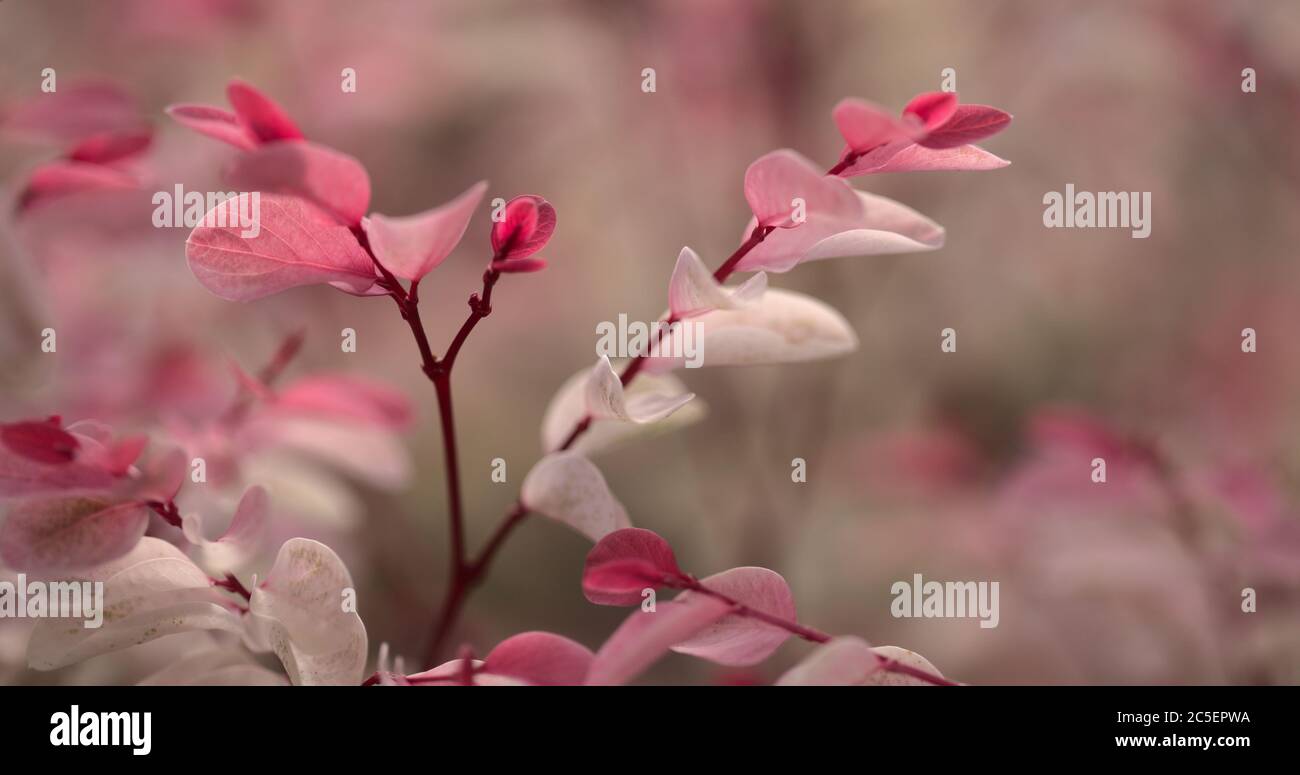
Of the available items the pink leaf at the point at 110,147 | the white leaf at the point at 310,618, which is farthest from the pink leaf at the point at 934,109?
the pink leaf at the point at 110,147

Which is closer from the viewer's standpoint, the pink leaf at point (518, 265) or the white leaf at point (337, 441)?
the pink leaf at point (518, 265)

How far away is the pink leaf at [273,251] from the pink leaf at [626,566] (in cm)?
16

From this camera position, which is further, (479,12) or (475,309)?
(479,12)

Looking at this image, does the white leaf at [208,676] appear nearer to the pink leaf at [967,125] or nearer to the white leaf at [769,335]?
the white leaf at [769,335]

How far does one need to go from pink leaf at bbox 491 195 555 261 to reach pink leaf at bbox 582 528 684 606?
0.14 meters

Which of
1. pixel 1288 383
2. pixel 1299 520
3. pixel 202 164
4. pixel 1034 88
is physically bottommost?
pixel 1299 520

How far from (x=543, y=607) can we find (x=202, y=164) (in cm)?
75

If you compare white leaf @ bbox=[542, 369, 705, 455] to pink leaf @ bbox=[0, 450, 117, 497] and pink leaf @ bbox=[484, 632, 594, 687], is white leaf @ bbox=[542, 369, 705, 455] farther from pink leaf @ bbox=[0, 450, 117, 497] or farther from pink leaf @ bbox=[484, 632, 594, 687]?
pink leaf @ bbox=[0, 450, 117, 497]

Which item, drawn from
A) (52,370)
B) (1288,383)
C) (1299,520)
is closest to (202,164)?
(52,370)

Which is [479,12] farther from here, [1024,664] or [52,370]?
[1024,664]

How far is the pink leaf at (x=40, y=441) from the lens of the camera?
0.41 m

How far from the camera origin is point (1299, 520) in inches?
30.3

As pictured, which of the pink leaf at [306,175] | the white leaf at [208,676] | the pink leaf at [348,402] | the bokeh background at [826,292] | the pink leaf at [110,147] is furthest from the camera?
the bokeh background at [826,292]

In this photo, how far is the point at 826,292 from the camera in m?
1.50
